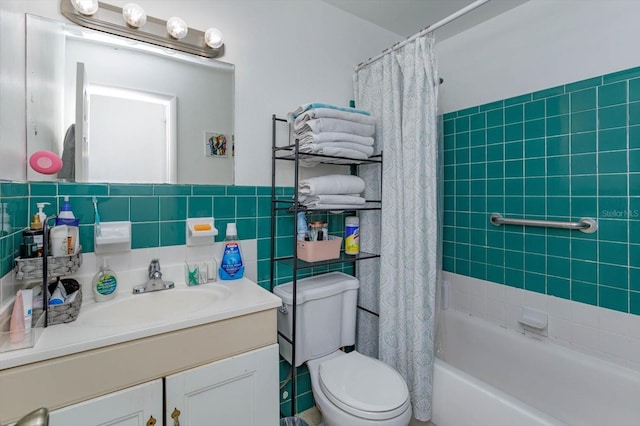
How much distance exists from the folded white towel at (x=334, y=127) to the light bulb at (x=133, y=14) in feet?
2.51

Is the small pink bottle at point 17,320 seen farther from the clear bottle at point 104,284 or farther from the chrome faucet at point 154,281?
the chrome faucet at point 154,281

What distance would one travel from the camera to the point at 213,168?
1.45 metres

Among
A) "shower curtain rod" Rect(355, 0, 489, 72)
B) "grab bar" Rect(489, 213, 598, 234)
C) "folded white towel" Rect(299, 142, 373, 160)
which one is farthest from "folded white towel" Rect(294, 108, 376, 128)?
"grab bar" Rect(489, 213, 598, 234)

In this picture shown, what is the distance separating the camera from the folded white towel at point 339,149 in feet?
4.81

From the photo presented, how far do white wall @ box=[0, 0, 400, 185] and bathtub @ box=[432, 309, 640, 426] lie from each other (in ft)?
4.38

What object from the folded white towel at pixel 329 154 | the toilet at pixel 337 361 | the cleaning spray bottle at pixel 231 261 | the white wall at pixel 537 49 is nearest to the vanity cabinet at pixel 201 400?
the toilet at pixel 337 361

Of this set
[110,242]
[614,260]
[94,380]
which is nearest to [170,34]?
[110,242]

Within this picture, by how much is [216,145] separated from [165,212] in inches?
15.2

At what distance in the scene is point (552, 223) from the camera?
1.60m

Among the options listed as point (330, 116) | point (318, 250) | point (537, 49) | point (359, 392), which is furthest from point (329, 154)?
point (537, 49)

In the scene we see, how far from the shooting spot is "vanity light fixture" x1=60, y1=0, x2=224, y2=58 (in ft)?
3.81

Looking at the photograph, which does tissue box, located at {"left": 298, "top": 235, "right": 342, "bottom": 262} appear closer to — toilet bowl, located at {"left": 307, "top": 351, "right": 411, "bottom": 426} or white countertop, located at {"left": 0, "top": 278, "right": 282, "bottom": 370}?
white countertop, located at {"left": 0, "top": 278, "right": 282, "bottom": 370}

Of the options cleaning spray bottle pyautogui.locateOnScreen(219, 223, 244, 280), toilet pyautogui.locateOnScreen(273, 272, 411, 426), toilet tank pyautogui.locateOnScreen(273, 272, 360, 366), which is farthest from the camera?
toilet tank pyautogui.locateOnScreen(273, 272, 360, 366)

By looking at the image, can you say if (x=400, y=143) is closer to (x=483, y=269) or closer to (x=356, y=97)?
(x=356, y=97)
